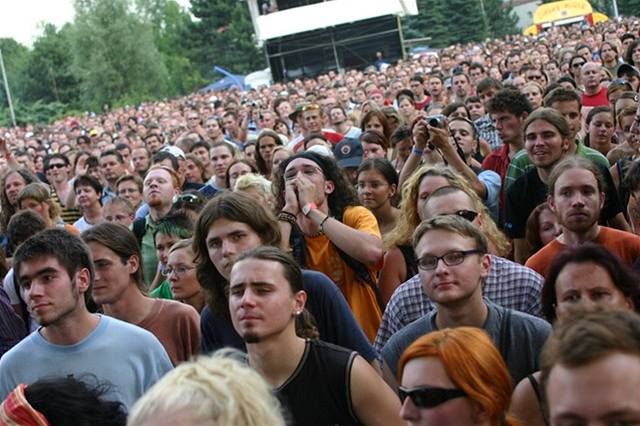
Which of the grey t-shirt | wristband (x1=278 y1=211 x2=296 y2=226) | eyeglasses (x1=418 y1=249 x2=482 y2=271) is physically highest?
wristband (x1=278 y1=211 x2=296 y2=226)

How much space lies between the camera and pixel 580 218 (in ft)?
17.8

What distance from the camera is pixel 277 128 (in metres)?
14.8

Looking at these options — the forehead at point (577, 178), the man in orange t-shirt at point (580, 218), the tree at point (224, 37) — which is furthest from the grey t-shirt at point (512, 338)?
the tree at point (224, 37)

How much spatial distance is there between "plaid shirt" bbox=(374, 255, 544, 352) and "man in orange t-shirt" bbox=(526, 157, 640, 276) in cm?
52

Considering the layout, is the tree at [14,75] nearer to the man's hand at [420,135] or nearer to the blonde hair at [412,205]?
the man's hand at [420,135]

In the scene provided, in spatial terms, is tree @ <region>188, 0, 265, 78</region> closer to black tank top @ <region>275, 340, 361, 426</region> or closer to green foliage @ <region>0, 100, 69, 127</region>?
green foliage @ <region>0, 100, 69, 127</region>

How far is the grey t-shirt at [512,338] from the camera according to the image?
161 inches

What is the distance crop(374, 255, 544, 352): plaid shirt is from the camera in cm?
479

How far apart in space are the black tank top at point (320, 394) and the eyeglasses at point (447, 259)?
25.9 inches

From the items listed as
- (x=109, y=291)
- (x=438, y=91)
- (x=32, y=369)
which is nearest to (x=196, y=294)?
(x=109, y=291)

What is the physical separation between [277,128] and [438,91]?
2579 millimetres

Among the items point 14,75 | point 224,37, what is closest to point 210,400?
point 224,37

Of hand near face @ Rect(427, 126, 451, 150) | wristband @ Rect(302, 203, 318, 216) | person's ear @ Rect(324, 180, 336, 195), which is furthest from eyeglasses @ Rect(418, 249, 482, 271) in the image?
hand near face @ Rect(427, 126, 451, 150)

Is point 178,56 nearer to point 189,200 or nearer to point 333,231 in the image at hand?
point 189,200
